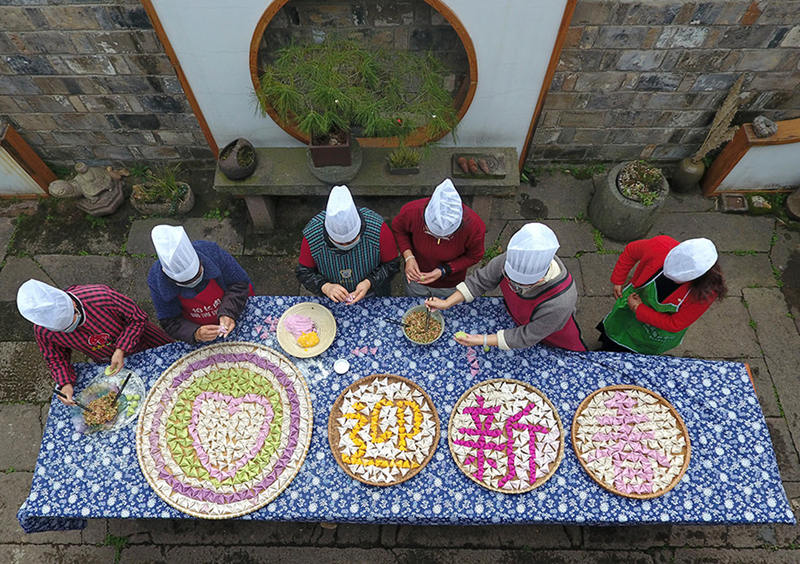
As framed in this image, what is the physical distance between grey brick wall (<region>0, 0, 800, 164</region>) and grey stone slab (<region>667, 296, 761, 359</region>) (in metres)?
1.97

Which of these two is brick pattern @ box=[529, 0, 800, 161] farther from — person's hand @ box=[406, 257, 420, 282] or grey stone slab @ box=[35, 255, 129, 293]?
grey stone slab @ box=[35, 255, 129, 293]

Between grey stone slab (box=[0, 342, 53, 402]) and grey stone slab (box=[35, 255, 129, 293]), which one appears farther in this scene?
grey stone slab (box=[35, 255, 129, 293])

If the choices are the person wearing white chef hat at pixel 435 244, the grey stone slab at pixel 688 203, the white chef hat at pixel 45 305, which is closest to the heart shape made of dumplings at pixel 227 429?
the white chef hat at pixel 45 305

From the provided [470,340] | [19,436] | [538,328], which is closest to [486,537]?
[470,340]

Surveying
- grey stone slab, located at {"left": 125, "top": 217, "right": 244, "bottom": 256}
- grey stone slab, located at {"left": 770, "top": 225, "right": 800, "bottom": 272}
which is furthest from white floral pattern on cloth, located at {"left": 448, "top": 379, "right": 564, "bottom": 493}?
grey stone slab, located at {"left": 770, "top": 225, "right": 800, "bottom": 272}

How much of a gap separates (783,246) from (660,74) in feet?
8.17

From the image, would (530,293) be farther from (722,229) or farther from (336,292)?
(722,229)

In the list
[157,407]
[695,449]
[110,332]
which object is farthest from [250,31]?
[695,449]

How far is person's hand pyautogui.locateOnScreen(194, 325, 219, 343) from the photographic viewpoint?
3392 millimetres

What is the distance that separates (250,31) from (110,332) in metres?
2.82

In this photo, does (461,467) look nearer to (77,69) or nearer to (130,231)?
(130,231)

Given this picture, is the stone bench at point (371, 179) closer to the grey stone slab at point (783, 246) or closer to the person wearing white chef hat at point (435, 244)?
the person wearing white chef hat at point (435, 244)

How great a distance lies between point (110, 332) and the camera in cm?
346

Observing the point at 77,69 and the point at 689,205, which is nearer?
the point at 77,69
